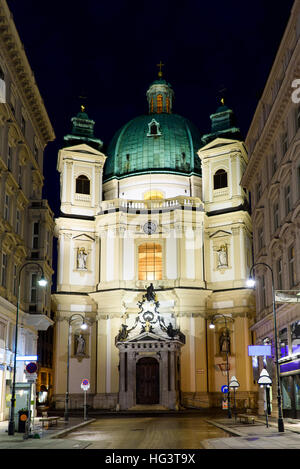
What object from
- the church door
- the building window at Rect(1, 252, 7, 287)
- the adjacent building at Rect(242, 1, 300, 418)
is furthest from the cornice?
the church door

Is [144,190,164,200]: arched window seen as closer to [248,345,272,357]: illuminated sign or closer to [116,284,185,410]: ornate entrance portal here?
[116,284,185,410]: ornate entrance portal

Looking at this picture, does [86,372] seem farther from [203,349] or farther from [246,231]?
[246,231]

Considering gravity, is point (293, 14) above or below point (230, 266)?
above

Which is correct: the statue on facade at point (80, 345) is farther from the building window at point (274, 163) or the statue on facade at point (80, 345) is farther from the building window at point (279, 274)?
the building window at point (274, 163)

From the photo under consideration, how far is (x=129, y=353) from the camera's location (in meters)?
64.5

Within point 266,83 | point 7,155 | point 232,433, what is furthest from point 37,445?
point 266,83

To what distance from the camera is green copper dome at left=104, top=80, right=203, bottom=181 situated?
81.1 m

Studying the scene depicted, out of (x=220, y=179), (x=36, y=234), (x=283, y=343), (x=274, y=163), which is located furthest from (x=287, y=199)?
(x=220, y=179)

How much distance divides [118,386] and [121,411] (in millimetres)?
6004

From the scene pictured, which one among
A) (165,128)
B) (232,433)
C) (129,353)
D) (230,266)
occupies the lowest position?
(232,433)

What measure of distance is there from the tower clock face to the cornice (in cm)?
1791

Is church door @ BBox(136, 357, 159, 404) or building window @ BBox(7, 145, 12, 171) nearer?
building window @ BBox(7, 145, 12, 171)

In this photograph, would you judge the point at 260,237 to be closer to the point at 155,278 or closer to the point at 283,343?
the point at 283,343

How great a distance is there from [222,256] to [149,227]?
8.77m
